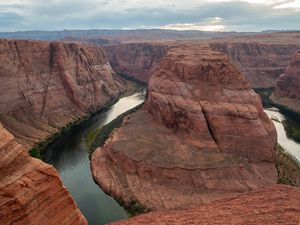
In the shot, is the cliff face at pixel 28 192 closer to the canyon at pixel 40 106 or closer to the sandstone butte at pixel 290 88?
the canyon at pixel 40 106

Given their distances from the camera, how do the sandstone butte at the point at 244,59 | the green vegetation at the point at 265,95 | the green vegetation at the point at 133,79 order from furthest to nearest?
→ the green vegetation at the point at 133,79 < the sandstone butte at the point at 244,59 < the green vegetation at the point at 265,95

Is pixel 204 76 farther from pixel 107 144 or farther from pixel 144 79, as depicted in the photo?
pixel 144 79

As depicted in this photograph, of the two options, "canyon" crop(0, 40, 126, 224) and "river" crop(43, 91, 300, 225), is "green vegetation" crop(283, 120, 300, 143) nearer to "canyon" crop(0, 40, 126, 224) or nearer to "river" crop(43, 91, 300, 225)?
"river" crop(43, 91, 300, 225)

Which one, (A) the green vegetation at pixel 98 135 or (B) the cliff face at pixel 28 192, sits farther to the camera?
(A) the green vegetation at pixel 98 135

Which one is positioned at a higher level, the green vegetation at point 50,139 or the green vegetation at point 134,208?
the green vegetation at point 134,208

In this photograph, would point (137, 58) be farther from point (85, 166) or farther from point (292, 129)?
point (85, 166)

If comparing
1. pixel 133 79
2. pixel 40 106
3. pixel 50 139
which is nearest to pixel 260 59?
pixel 133 79

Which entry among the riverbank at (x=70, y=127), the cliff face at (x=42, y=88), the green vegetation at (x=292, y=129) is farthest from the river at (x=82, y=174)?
the green vegetation at (x=292, y=129)
